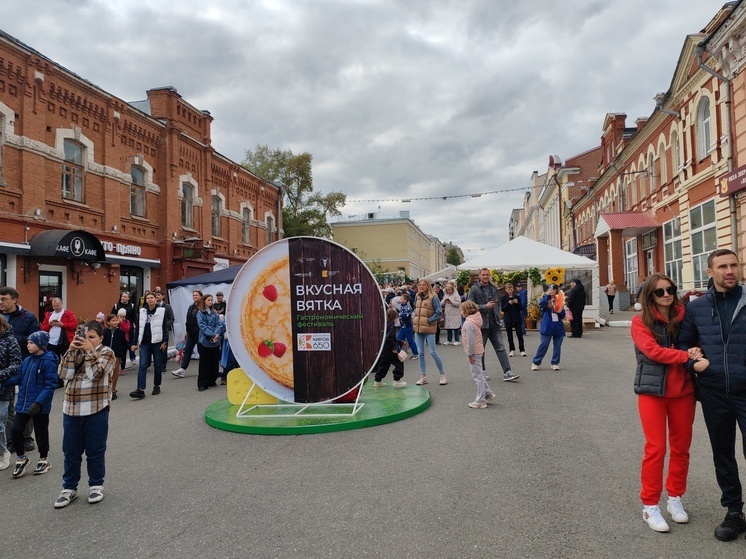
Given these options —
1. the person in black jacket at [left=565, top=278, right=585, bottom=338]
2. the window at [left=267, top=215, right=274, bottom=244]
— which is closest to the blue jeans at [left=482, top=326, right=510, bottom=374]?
the person in black jacket at [left=565, top=278, right=585, bottom=338]

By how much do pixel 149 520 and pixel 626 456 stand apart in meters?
4.36


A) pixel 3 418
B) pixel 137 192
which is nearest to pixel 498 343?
pixel 3 418

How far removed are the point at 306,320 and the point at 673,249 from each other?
19.4 meters

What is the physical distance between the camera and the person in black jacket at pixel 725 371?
10.8ft

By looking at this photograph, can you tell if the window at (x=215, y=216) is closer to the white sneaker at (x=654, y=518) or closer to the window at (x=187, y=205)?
the window at (x=187, y=205)

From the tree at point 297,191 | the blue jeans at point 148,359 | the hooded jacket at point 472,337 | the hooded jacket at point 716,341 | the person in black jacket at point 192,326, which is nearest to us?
the hooded jacket at point 716,341

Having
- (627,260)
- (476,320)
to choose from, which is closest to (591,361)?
(476,320)

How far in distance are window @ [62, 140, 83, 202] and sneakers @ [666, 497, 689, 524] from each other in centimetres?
1666

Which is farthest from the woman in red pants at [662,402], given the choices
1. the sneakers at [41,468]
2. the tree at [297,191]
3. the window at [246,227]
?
the tree at [297,191]

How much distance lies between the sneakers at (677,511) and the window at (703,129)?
1771 centimetres

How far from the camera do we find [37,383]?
16.7 ft

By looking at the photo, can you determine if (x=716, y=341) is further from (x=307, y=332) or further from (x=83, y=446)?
(x=83, y=446)

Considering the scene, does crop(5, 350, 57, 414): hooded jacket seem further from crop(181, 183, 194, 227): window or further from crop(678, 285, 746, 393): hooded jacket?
crop(181, 183, 194, 227): window

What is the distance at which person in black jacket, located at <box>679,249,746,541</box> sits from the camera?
3.30 metres
